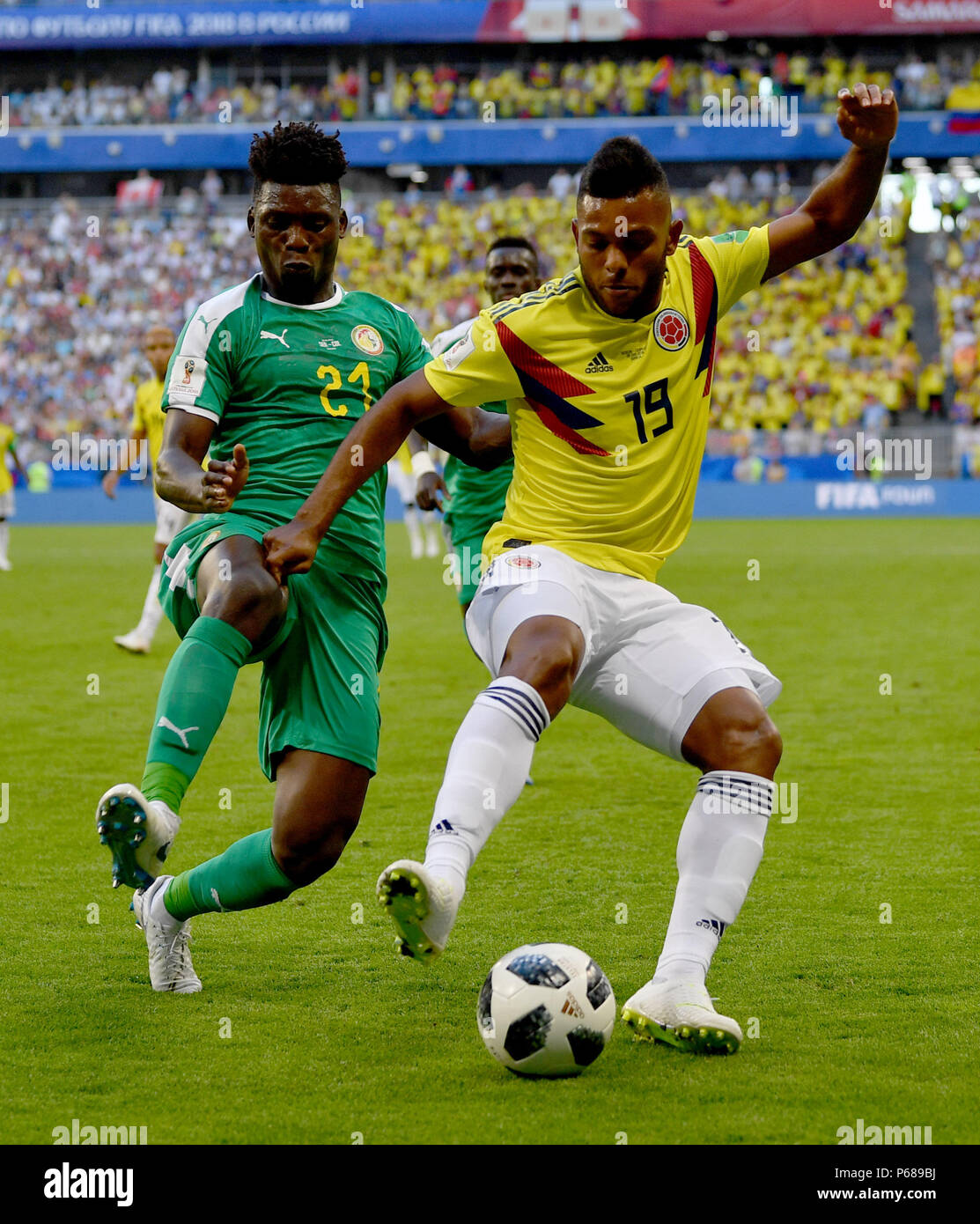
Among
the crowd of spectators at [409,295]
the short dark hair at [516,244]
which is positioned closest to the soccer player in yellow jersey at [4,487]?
the crowd of spectators at [409,295]

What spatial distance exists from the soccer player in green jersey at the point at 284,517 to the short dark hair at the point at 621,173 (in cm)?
87

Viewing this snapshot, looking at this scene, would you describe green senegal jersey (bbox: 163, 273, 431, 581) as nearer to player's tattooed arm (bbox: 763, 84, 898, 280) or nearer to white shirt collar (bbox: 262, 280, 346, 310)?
white shirt collar (bbox: 262, 280, 346, 310)

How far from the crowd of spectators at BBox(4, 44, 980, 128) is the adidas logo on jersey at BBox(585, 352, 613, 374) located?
35.3m

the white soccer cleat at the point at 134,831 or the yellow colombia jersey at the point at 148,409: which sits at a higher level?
the yellow colombia jersey at the point at 148,409

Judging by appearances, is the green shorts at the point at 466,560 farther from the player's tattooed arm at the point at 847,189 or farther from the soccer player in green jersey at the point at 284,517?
the player's tattooed arm at the point at 847,189

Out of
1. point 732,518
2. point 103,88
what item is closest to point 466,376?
point 732,518

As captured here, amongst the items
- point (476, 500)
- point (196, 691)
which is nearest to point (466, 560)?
point (476, 500)

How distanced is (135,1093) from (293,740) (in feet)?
3.53

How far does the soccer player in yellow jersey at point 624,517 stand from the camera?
372 cm

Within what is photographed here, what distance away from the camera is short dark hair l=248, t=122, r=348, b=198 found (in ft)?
14.2

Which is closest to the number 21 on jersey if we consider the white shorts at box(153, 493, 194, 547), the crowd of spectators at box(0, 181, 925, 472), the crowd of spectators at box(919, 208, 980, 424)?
the white shorts at box(153, 493, 194, 547)

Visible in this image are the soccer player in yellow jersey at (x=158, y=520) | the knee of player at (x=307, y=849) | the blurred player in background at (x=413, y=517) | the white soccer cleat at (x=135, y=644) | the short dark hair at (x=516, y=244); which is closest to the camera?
the knee of player at (x=307, y=849)
